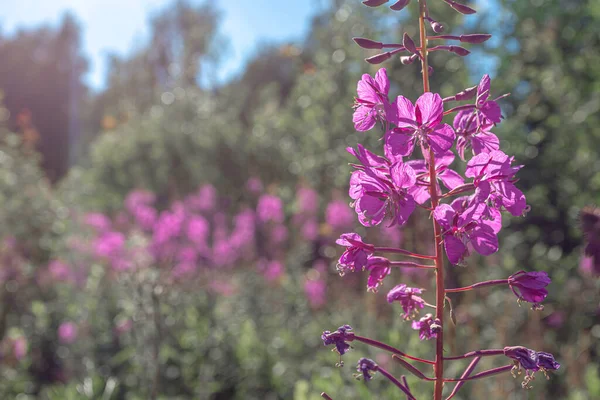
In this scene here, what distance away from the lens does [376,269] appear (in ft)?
4.02

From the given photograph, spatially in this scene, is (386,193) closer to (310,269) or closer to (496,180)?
(496,180)

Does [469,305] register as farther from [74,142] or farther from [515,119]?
[74,142]

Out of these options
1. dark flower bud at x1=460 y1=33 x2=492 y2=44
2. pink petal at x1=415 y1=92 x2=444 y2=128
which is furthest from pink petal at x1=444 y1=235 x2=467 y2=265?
dark flower bud at x1=460 y1=33 x2=492 y2=44

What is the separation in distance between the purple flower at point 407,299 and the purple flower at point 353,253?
0.13 metres

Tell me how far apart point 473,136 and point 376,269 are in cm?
38

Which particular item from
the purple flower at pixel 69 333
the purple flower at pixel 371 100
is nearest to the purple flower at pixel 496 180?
the purple flower at pixel 371 100

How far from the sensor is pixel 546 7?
6406mm

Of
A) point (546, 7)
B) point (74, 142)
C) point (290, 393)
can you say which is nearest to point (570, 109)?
point (546, 7)

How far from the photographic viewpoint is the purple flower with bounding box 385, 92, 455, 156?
3.60 ft

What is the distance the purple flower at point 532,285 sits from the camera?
1.11 m

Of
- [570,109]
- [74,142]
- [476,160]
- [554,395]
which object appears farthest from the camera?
[74,142]

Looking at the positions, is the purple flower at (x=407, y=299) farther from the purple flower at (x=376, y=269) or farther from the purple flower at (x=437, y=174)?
the purple flower at (x=437, y=174)

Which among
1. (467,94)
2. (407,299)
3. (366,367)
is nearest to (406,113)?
(467,94)

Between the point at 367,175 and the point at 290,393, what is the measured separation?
10.5 feet
